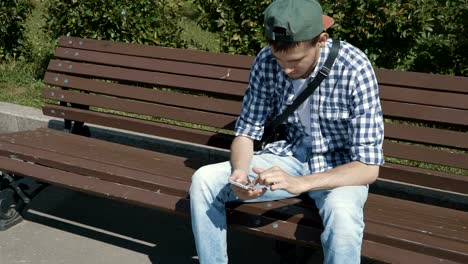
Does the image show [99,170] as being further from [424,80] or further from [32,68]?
[32,68]

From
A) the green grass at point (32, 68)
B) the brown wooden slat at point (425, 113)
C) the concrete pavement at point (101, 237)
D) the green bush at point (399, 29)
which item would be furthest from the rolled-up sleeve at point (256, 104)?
the green grass at point (32, 68)

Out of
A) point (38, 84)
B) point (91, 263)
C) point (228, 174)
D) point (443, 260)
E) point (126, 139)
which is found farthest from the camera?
point (38, 84)

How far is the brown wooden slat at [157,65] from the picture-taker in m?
3.96

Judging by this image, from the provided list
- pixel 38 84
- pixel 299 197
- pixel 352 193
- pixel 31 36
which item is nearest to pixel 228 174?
pixel 299 197

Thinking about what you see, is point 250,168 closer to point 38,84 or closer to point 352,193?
point 352,193

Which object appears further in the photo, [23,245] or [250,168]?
[23,245]

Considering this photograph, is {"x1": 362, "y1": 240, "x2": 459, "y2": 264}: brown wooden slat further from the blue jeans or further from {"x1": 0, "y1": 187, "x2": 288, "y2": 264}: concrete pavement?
{"x1": 0, "y1": 187, "x2": 288, "y2": 264}: concrete pavement

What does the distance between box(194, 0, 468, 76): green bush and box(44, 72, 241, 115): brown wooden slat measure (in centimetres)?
106

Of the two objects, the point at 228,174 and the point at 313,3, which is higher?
the point at 313,3

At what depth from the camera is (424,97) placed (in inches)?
135

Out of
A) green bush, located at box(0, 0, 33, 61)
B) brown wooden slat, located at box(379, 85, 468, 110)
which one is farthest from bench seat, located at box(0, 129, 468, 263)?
green bush, located at box(0, 0, 33, 61)

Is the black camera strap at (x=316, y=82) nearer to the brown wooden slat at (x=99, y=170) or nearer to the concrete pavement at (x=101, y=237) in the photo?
the brown wooden slat at (x=99, y=170)

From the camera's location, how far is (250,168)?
314cm

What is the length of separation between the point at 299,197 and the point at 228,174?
360 mm
